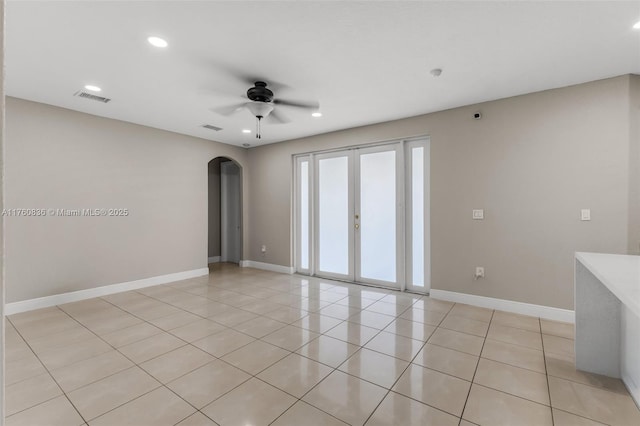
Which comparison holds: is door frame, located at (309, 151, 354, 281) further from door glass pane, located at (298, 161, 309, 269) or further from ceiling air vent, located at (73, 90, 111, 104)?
ceiling air vent, located at (73, 90, 111, 104)

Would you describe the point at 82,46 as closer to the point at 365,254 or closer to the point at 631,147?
the point at 365,254

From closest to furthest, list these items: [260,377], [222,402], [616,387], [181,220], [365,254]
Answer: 1. [222,402]
2. [616,387]
3. [260,377]
4. [365,254]
5. [181,220]

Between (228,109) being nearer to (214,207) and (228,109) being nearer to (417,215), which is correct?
(417,215)

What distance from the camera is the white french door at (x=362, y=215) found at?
4555 millimetres

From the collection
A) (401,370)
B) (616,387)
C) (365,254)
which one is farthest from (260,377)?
(365,254)

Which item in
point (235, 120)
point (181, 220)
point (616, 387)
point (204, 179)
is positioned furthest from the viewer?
point (204, 179)

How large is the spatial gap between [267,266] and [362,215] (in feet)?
8.34

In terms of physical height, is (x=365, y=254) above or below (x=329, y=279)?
above

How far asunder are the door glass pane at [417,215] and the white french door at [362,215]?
2cm

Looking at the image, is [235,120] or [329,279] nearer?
[235,120]

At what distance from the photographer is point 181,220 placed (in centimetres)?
539

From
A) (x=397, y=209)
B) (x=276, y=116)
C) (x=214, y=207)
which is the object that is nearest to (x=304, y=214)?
(x=397, y=209)

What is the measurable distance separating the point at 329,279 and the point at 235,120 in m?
3.30

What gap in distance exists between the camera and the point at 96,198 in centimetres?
434
